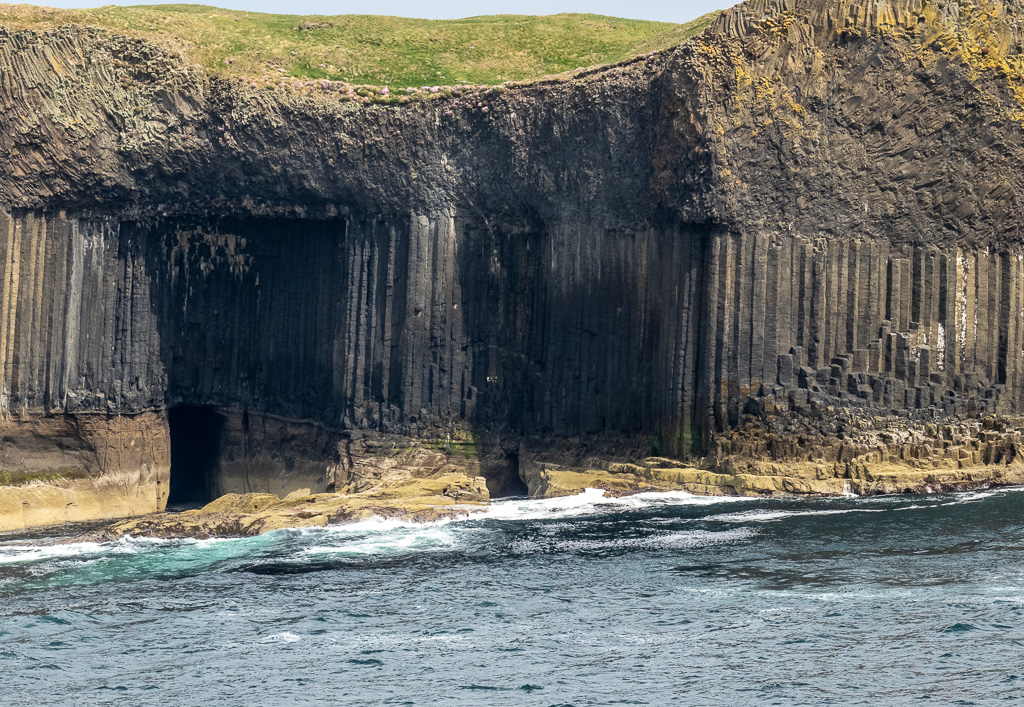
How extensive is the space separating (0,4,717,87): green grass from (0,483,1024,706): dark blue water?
13.4 m

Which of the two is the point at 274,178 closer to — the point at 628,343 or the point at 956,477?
the point at 628,343

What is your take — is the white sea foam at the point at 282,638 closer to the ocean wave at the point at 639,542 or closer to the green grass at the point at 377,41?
the ocean wave at the point at 639,542

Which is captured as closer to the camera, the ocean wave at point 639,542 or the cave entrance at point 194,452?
the ocean wave at point 639,542

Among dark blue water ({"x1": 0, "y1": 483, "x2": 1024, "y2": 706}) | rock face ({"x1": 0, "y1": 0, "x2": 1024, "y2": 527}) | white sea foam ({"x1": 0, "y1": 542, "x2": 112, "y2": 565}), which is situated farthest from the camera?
rock face ({"x1": 0, "y1": 0, "x2": 1024, "y2": 527})

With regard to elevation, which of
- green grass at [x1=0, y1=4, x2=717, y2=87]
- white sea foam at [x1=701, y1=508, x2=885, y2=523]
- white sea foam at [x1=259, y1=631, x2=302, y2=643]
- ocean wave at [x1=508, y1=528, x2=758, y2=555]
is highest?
green grass at [x1=0, y1=4, x2=717, y2=87]

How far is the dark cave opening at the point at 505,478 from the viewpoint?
144ft

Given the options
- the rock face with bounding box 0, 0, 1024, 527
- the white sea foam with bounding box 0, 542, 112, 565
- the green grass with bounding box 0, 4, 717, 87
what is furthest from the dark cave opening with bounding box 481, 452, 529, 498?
the white sea foam with bounding box 0, 542, 112, 565

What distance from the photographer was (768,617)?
28.6m

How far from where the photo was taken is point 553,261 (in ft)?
143

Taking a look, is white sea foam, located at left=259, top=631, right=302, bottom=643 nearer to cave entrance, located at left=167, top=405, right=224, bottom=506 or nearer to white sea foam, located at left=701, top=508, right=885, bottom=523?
white sea foam, located at left=701, top=508, right=885, bottom=523

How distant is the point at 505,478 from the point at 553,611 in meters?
14.6

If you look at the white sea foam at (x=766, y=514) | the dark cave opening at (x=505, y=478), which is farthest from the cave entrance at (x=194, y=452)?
the white sea foam at (x=766, y=514)

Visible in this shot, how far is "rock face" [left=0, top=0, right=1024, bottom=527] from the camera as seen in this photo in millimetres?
40094

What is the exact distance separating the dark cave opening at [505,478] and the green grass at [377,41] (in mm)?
10254
